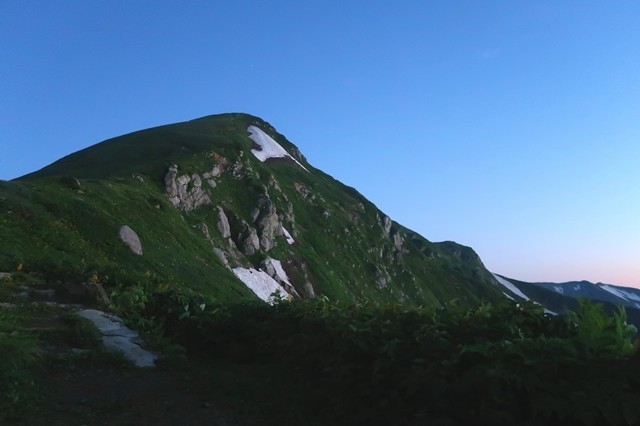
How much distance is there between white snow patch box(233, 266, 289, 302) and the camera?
69294 mm

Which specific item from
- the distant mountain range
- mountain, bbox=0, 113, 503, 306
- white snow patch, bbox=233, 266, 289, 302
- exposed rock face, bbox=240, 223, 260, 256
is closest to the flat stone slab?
mountain, bbox=0, 113, 503, 306

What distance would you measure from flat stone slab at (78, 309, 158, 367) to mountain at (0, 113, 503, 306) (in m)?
2.48

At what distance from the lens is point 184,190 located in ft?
260

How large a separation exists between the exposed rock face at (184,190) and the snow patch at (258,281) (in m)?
13.0

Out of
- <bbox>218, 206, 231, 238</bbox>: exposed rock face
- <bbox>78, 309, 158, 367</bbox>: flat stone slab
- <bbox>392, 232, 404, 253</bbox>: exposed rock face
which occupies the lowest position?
<bbox>78, 309, 158, 367</bbox>: flat stone slab

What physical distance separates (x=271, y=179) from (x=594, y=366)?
105m

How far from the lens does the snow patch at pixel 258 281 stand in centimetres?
6929

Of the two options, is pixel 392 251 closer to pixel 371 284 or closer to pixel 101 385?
pixel 371 284

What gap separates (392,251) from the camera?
140 meters

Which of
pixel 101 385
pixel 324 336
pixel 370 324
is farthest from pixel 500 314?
pixel 101 385

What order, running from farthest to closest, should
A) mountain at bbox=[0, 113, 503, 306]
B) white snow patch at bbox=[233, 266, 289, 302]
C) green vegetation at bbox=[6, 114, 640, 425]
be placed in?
1. white snow patch at bbox=[233, 266, 289, 302]
2. mountain at bbox=[0, 113, 503, 306]
3. green vegetation at bbox=[6, 114, 640, 425]

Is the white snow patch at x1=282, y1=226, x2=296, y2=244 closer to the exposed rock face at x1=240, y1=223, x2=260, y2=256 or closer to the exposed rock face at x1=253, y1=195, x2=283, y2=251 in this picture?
the exposed rock face at x1=253, y1=195, x2=283, y2=251

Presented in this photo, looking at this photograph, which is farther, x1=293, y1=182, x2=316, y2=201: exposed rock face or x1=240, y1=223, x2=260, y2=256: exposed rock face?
x1=293, y1=182, x2=316, y2=201: exposed rock face

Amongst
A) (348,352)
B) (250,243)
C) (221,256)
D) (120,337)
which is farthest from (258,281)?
(348,352)
